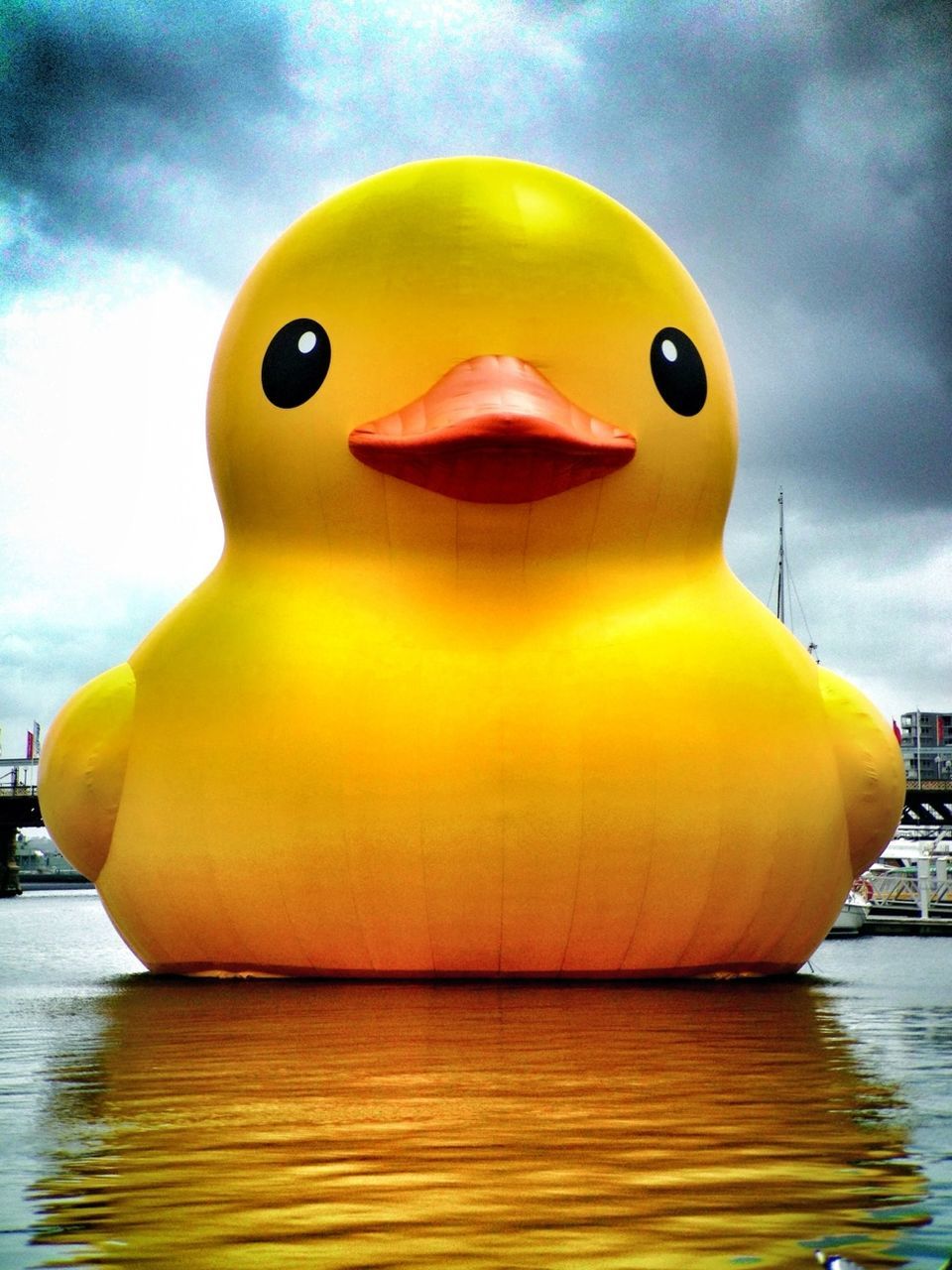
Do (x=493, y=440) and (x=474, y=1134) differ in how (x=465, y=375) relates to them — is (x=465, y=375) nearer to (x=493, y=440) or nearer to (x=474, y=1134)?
(x=493, y=440)

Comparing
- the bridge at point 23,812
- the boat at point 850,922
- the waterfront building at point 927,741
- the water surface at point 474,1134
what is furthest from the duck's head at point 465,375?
the waterfront building at point 927,741

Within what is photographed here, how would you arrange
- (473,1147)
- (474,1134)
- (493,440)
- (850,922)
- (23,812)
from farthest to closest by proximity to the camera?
(23,812) → (850,922) → (493,440) → (474,1134) → (473,1147)

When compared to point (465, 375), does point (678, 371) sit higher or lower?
higher

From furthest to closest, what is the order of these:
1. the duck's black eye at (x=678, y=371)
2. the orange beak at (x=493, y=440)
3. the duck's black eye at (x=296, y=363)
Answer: the duck's black eye at (x=678, y=371)
the duck's black eye at (x=296, y=363)
the orange beak at (x=493, y=440)

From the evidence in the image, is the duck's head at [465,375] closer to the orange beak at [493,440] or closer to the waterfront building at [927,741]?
the orange beak at [493,440]

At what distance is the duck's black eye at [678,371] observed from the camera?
10633 mm

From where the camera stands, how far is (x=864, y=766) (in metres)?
10.8

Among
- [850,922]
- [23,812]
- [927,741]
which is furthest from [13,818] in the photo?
[927,741]

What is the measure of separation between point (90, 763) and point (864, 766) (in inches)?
202

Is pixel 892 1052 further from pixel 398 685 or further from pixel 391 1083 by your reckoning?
pixel 398 685

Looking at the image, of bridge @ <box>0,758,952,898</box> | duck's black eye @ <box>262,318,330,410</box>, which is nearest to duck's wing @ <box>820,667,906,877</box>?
duck's black eye @ <box>262,318,330,410</box>

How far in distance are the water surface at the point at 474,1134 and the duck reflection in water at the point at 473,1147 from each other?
1cm

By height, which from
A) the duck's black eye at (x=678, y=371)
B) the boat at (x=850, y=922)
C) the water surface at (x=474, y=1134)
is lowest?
the boat at (x=850, y=922)

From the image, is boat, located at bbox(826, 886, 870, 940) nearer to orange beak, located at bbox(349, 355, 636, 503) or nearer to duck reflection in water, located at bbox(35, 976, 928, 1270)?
orange beak, located at bbox(349, 355, 636, 503)
